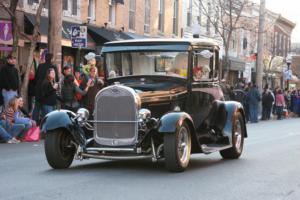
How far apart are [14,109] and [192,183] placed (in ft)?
24.4

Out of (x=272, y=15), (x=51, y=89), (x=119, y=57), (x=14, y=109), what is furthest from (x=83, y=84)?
(x=272, y=15)

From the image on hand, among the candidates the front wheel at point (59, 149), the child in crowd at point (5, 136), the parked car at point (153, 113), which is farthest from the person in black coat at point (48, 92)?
the front wheel at point (59, 149)

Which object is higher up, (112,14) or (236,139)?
(112,14)

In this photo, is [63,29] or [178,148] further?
[63,29]

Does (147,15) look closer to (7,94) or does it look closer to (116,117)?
(7,94)

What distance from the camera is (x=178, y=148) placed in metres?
9.50

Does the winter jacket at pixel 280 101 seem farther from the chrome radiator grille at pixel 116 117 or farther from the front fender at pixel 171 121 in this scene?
the chrome radiator grille at pixel 116 117

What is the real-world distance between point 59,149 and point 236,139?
3723 millimetres

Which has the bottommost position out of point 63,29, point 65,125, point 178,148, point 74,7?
point 178,148

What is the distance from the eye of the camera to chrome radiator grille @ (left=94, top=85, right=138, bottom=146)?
9.59m

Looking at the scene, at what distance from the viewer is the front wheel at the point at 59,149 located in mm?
9844

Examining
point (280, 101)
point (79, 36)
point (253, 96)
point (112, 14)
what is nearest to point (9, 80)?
point (79, 36)

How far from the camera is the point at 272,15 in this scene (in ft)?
187

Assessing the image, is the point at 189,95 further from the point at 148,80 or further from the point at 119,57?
the point at 119,57
